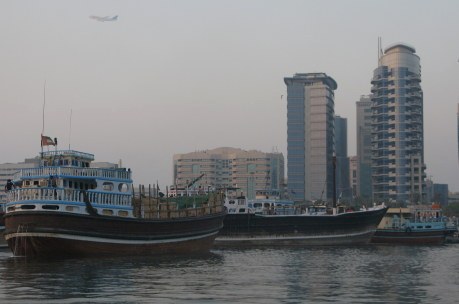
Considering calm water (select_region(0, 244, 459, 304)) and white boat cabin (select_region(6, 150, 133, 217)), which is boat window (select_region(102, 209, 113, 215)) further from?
calm water (select_region(0, 244, 459, 304))

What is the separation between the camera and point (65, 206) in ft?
164

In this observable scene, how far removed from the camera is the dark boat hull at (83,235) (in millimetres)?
48531

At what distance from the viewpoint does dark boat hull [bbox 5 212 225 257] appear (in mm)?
48531

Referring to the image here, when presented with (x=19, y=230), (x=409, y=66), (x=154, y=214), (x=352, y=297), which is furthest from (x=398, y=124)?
(x=352, y=297)

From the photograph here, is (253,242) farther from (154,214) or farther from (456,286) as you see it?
(456,286)

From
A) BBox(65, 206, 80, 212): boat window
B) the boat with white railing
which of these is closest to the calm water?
the boat with white railing

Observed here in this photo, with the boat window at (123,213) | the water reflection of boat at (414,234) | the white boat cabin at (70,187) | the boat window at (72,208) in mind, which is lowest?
the water reflection of boat at (414,234)

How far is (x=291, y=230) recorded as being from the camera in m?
80.6

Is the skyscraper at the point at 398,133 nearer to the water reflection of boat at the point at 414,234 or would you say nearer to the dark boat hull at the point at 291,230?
the water reflection of boat at the point at 414,234

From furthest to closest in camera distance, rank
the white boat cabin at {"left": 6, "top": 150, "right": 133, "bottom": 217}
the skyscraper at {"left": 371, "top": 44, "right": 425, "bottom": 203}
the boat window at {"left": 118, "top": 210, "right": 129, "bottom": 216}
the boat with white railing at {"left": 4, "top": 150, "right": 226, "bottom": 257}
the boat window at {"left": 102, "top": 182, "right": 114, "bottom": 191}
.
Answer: the skyscraper at {"left": 371, "top": 44, "right": 425, "bottom": 203}
the boat window at {"left": 118, "top": 210, "right": 129, "bottom": 216}
the boat window at {"left": 102, "top": 182, "right": 114, "bottom": 191}
the white boat cabin at {"left": 6, "top": 150, "right": 133, "bottom": 217}
the boat with white railing at {"left": 4, "top": 150, "right": 226, "bottom": 257}

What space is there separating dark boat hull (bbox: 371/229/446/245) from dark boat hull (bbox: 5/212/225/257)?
4163 cm

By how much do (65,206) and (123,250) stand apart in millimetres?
5723

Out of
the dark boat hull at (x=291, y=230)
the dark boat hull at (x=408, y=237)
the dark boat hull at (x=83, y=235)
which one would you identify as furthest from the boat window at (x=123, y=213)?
the dark boat hull at (x=408, y=237)

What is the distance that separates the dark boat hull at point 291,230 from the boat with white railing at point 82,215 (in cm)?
2040
